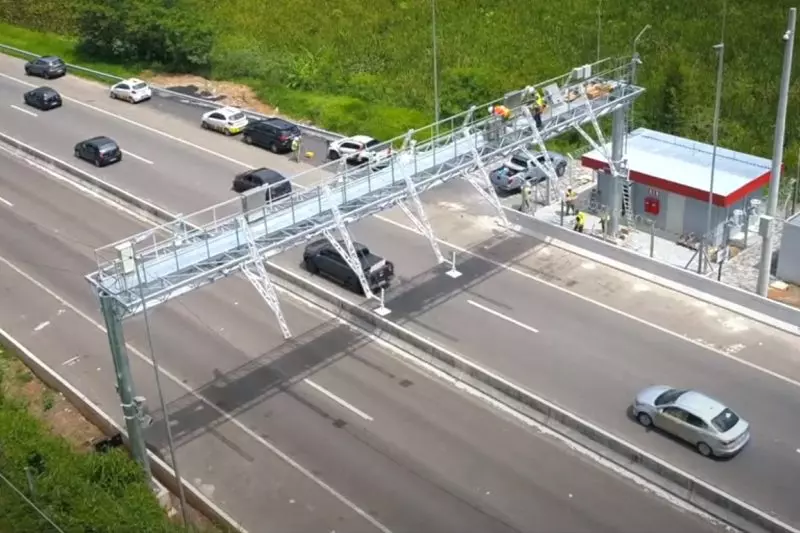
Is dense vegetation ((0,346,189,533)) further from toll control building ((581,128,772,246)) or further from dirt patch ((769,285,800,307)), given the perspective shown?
toll control building ((581,128,772,246))

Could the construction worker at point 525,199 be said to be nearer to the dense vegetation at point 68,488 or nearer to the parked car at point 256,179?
the parked car at point 256,179

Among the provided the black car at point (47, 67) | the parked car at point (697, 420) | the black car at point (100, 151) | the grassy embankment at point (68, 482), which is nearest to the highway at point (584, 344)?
the parked car at point (697, 420)

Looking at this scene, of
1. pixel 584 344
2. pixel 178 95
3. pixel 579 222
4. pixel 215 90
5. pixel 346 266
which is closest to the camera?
pixel 584 344

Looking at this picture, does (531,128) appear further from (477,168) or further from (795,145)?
(795,145)

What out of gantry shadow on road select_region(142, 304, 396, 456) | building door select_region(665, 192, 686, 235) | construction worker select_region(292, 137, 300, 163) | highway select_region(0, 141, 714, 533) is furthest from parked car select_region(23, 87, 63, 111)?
building door select_region(665, 192, 686, 235)

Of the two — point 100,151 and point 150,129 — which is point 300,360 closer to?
point 100,151

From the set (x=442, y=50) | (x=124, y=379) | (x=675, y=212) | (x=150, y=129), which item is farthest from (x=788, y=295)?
(x=150, y=129)
